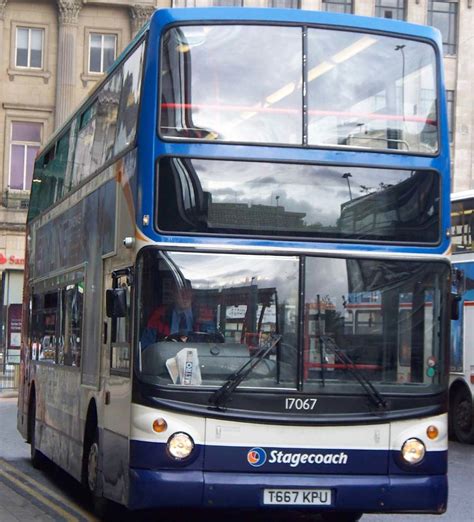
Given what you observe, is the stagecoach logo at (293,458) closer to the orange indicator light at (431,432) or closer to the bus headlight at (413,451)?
the bus headlight at (413,451)

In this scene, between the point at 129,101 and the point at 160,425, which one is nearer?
Result: the point at 160,425

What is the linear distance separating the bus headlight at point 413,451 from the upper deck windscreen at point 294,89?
85.4 inches

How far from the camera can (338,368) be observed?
380 inches

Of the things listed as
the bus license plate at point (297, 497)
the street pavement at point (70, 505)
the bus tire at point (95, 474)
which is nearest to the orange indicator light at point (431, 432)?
the bus license plate at point (297, 497)

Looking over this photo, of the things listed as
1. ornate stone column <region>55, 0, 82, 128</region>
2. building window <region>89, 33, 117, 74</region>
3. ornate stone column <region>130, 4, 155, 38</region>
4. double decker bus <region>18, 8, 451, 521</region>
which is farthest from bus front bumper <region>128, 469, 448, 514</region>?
ornate stone column <region>130, 4, 155, 38</region>

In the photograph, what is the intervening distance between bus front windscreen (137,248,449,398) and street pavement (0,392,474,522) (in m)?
2.55

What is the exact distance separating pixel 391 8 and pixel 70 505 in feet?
135

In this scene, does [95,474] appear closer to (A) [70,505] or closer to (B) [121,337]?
(A) [70,505]

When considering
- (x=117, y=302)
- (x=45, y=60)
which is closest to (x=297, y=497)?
(x=117, y=302)

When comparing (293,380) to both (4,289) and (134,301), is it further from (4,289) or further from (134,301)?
(4,289)

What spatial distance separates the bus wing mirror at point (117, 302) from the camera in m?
9.77

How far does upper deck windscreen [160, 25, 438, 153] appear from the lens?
32.3 ft

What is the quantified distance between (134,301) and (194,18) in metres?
2.15

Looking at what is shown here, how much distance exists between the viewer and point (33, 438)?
1670 cm
